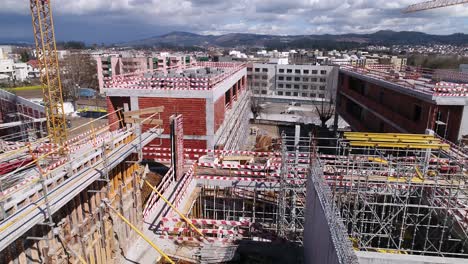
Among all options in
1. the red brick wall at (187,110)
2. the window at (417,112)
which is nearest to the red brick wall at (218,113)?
the red brick wall at (187,110)

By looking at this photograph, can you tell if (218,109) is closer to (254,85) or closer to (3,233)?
(3,233)

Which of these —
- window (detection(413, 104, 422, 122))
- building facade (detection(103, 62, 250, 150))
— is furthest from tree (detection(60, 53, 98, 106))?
window (detection(413, 104, 422, 122))

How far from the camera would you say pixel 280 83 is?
71.0 metres

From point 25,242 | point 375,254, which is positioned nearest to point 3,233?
point 25,242

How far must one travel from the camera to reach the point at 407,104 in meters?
21.0

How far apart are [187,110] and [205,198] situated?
556 centimetres

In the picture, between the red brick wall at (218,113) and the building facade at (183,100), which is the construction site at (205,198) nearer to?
the building facade at (183,100)

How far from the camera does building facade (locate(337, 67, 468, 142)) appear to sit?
17.2 meters

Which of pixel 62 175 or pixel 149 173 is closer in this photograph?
pixel 62 175

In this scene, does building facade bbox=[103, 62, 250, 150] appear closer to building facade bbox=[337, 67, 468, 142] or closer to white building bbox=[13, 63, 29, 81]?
building facade bbox=[337, 67, 468, 142]

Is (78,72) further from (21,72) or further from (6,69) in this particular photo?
(21,72)

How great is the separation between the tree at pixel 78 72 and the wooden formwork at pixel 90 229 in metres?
60.9

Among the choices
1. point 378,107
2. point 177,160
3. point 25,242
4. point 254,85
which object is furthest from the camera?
point 254,85

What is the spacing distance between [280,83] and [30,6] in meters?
51.0
